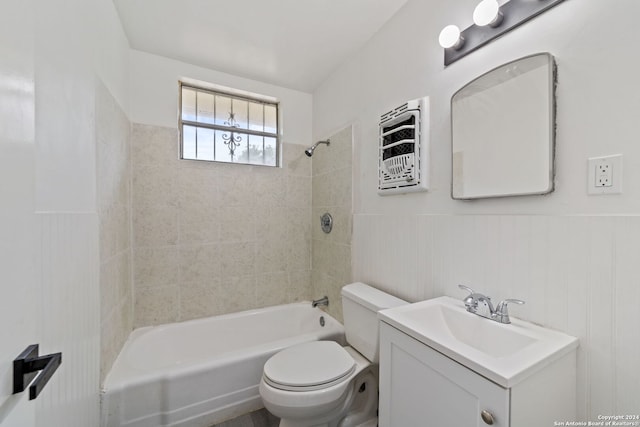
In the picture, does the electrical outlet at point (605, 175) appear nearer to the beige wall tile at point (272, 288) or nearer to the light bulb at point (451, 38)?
the light bulb at point (451, 38)

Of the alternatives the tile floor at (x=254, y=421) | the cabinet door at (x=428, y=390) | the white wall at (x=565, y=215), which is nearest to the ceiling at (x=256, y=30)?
the white wall at (x=565, y=215)

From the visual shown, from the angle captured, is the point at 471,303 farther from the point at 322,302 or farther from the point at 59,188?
the point at 59,188

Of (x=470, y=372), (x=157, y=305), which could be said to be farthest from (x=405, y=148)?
(x=157, y=305)

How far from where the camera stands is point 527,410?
26.1 inches

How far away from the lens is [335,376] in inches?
50.1

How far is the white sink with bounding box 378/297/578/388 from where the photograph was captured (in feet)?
2.19

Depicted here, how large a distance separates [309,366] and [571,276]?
3.92ft

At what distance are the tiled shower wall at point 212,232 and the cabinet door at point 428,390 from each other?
1.52 m

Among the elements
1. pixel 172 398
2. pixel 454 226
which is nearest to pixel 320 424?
pixel 172 398

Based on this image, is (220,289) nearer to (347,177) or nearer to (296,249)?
(296,249)

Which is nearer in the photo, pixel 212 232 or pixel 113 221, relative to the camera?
pixel 113 221

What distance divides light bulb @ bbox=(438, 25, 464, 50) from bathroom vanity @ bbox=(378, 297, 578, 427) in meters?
1.17

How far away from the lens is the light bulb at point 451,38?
1.12m

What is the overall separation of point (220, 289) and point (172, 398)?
2.82 feet
